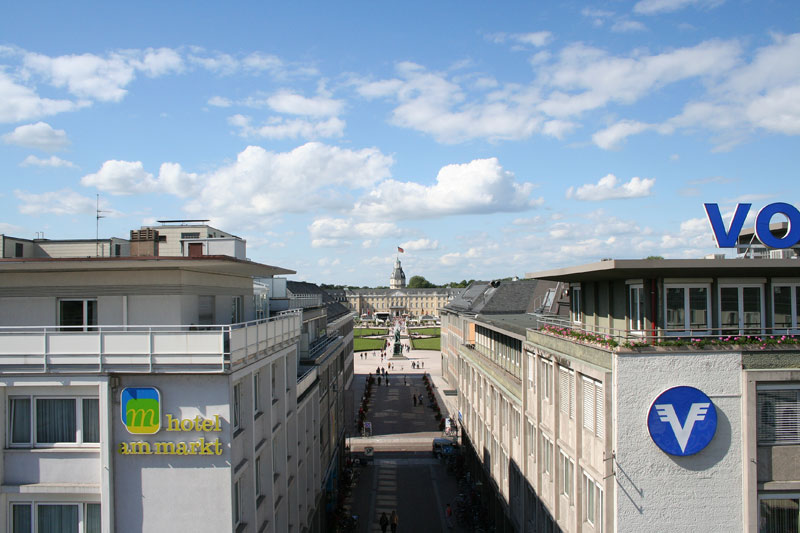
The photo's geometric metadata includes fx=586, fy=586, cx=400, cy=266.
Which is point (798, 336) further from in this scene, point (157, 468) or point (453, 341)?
point (453, 341)

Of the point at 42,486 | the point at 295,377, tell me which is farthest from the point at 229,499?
the point at 295,377

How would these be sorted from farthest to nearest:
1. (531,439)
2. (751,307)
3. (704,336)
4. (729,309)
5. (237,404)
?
(531,439)
(751,307)
(729,309)
(237,404)
(704,336)

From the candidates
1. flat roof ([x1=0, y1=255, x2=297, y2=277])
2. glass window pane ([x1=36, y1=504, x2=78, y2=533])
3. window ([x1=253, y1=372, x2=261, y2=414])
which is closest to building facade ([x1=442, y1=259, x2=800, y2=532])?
window ([x1=253, y1=372, x2=261, y2=414])

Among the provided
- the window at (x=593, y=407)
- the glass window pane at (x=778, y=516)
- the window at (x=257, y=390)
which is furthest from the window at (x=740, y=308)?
the window at (x=257, y=390)

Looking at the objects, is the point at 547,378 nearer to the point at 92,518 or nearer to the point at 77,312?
the point at 92,518

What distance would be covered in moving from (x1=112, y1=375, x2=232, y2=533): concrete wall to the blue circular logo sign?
11.5 meters

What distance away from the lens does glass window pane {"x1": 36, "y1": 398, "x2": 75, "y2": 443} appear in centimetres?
1546

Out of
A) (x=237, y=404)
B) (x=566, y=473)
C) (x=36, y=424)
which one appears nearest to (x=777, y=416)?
(x=566, y=473)

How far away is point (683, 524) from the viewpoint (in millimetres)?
16031

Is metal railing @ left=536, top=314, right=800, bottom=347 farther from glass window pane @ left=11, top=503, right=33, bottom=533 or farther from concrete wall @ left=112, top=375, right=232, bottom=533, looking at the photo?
glass window pane @ left=11, top=503, right=33, bottom=533

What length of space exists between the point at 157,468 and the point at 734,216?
1787 centimetres

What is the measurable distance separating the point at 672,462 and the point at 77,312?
1742cm

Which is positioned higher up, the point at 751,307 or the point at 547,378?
the point at 751,307

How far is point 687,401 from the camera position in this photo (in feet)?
52.2
